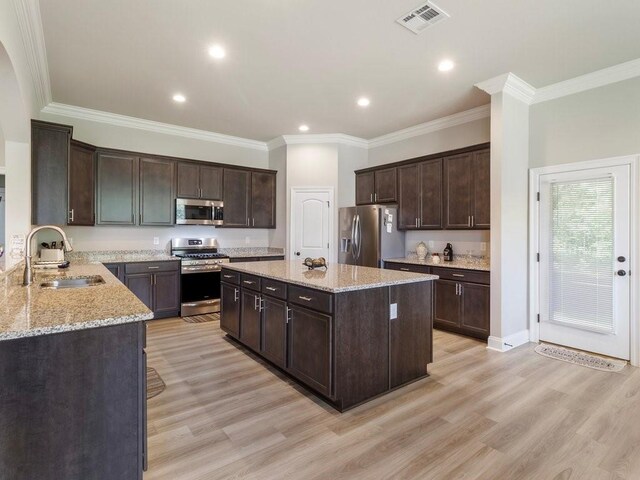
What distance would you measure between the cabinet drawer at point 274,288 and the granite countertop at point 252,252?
265cm

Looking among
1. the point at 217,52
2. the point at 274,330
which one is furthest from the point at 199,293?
the point at 217,52

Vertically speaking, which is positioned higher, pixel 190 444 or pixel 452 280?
pixel 452 280

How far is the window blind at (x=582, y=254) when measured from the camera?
358cm

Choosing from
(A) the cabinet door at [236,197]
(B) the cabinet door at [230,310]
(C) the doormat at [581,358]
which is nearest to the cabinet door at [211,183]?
(A) the cabinet door at [236,197]

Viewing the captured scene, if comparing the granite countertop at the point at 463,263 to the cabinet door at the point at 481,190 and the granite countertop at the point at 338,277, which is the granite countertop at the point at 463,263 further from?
the granite countertop at the point at 338,277

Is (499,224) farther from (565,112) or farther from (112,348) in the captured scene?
(112,348)

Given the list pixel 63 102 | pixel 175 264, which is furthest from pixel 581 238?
pixel 63 102

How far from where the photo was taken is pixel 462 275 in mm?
4266

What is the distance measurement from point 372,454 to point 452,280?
281 centimetres

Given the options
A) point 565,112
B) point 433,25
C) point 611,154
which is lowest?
point 611,154

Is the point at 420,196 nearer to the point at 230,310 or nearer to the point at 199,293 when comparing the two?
the point at 230,310

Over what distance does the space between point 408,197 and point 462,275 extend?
5.01ft

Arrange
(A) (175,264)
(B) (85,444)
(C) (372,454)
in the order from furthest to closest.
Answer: (A) (175,264) < (C) (372,454) < (B) (85,444)

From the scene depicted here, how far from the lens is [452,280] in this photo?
14.3 feet
